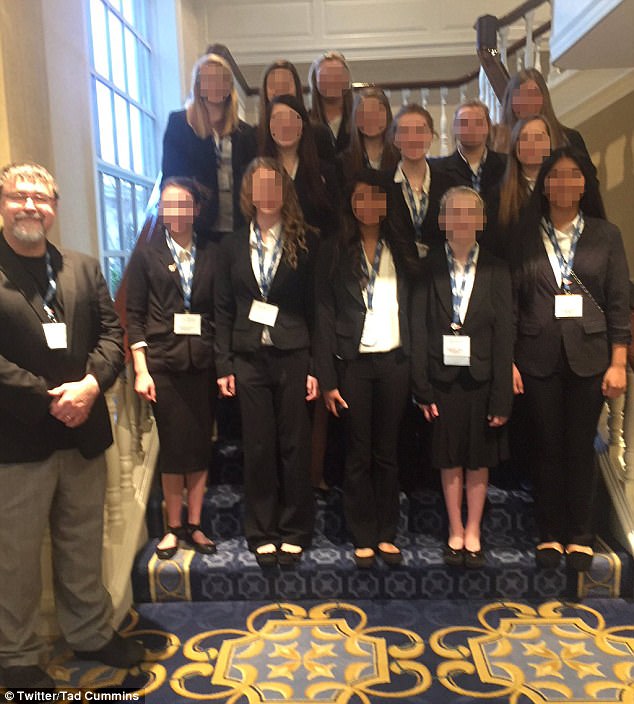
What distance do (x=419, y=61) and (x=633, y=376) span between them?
16.6ft

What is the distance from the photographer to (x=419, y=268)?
7.87 feet

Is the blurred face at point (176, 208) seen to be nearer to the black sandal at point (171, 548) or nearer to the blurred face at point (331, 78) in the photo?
the blurred face at point (331, 78)

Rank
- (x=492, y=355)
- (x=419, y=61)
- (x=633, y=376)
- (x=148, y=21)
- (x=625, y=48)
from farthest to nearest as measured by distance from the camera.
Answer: (x=419, y=61) → (x=148, y=21) → (x=625, y=48) → (x=633, y=376) → (x=492, y=355)

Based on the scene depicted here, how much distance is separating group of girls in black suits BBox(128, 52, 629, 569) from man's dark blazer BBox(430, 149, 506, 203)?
179mm

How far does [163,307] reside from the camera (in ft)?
7.89

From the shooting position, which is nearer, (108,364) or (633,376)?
(108,364)

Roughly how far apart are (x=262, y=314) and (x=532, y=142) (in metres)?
1.17

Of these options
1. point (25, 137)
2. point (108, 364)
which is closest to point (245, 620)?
point (108, 364)

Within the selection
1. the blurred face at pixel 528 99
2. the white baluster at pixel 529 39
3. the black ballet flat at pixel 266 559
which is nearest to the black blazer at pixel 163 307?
the black ballet flat at pixel 266 559

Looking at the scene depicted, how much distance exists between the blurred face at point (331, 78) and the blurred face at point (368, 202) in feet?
2.78

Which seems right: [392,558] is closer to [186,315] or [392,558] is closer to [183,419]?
[183,419]

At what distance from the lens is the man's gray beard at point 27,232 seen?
182cm

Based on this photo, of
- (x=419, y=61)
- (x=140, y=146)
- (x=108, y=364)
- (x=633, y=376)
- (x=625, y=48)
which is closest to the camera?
(x=108, y=364)

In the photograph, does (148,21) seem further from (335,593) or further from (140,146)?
(335,593)
